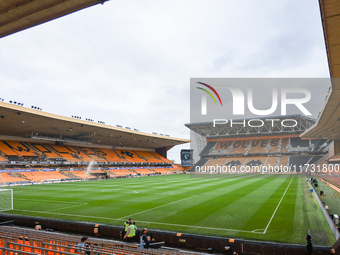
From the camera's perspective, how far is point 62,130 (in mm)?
52469

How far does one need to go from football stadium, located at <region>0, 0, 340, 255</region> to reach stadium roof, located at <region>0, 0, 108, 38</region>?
3 centimetres

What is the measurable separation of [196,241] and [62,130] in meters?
48.3

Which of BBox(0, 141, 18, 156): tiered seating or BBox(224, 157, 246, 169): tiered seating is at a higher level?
BBox(0, 141, 18, 156): tiered seating

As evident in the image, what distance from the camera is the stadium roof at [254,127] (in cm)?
6879

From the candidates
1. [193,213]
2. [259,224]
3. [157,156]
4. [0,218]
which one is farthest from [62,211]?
[157,156]

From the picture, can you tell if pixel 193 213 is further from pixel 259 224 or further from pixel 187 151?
pixel 187 151

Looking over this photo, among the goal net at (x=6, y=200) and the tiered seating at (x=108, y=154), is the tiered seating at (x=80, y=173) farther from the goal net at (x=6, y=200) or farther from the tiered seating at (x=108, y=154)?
the goal net at (x=6, y=200)

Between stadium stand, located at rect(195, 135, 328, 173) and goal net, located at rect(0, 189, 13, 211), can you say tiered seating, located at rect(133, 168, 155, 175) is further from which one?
goal net, located at rect(0, 189, 13, 211)

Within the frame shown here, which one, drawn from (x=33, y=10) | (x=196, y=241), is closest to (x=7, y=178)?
(x=196, y=241)

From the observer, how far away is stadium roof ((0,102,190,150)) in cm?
3929

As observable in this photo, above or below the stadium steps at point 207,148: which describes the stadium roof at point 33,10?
above

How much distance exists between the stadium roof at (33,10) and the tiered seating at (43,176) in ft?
133

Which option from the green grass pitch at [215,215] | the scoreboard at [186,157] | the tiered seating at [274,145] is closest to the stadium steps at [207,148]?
the scoreboard at [186,157]

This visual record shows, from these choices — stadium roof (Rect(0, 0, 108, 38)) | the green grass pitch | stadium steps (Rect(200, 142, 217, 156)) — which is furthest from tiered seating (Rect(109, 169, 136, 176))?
stadium roof (Rect(0, 0, 108, 38))
